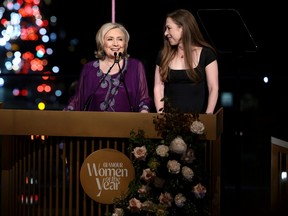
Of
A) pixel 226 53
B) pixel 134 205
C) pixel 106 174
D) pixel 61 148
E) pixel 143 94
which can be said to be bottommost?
pixel 134 205

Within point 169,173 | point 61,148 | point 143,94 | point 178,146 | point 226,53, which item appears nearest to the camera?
point 178,146

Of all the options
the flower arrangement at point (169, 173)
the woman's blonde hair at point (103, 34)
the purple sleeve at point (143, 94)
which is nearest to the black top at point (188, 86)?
the purple sleeve at point (143, 94)

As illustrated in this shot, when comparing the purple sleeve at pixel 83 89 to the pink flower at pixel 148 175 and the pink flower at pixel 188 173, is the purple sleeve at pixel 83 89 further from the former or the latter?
the pink flower at pixel 188 173

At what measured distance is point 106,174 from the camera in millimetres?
4543

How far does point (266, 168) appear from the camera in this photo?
7.39 meters

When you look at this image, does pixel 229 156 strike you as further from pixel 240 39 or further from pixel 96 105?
pixel 96 105

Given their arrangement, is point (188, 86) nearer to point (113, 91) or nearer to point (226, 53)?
point (113, 91)

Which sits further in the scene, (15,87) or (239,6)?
(15,87)

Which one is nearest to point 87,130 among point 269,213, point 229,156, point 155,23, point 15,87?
point 269,213

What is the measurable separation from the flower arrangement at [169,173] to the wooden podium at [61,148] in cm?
7

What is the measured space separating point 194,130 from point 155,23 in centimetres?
506

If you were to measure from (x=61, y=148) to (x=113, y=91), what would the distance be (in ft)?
1.94

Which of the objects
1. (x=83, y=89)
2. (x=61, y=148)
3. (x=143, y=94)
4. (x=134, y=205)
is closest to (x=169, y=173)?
(x=134, y=205)

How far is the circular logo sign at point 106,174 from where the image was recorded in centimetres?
452
